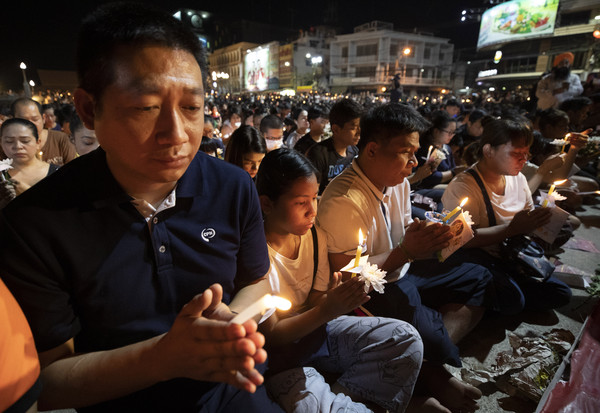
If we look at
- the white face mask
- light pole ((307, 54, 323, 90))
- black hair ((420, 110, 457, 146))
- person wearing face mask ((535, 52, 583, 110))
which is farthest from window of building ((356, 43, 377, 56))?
the white face mask

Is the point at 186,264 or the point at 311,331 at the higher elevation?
the point at 186,264

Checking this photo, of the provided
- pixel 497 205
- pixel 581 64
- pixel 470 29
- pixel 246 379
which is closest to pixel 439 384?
pixel 497 205

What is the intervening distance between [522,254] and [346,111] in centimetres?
285

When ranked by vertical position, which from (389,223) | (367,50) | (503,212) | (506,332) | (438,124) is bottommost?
(506,332)

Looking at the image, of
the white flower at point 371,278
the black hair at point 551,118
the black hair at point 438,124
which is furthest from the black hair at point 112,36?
the black hair at point 551,118

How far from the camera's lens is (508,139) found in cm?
322

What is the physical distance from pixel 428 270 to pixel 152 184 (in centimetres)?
272

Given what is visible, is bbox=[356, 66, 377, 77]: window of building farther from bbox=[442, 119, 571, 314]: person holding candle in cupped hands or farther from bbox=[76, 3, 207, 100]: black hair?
bbox=[76, 3, 207, 100]: black hair

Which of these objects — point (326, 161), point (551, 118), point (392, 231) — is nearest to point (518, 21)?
point (551, 118)

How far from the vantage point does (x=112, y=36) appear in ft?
3.54

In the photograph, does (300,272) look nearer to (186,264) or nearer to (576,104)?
(186,264)

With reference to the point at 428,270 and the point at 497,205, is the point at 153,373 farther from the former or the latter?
the point at 497,205

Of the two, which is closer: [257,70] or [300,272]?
[300,272]

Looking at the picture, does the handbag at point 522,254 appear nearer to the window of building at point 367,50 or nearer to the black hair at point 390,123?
the black hair at point 390,123
